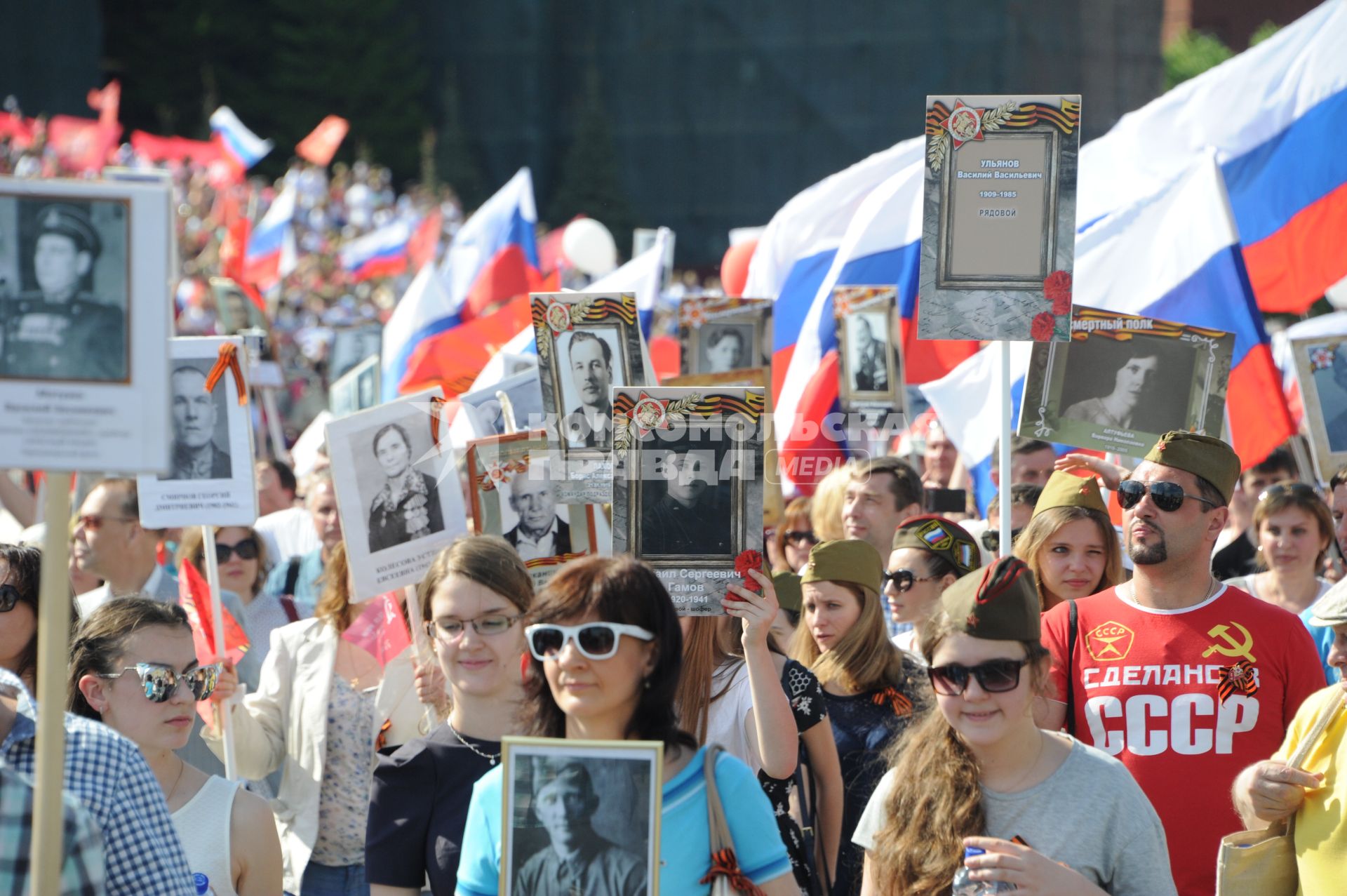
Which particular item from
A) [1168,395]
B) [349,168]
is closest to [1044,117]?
[1168,395]

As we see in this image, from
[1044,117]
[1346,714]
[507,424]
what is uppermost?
[1044,117]

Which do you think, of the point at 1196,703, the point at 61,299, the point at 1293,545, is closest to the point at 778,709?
the point at 1196,703

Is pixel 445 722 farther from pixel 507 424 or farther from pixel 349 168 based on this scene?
pixel 349 168

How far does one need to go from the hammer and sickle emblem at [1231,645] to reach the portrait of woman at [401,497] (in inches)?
82.6

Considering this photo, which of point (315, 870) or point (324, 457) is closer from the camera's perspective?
point (315, 870)

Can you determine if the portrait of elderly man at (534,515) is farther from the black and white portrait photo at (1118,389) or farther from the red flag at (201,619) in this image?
the black and white portrait photo at (1118,389)

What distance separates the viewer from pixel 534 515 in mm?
4633

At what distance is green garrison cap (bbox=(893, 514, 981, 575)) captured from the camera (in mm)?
4570

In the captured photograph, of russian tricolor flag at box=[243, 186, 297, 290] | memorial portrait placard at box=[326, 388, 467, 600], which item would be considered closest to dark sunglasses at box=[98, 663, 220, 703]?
memorial portrait placard at box=[326, 388, 467, 600]

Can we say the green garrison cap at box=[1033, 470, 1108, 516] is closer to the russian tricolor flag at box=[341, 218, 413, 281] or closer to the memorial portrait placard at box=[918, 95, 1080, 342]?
the memorial portrait placard at box=[918, 95, 1080, 342]

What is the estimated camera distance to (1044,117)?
4.07m

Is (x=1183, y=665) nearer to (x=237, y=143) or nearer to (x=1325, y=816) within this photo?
(x=1325, y=816)

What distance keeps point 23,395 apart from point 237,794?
1.23 metres

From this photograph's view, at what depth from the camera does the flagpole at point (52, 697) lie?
212 cm
